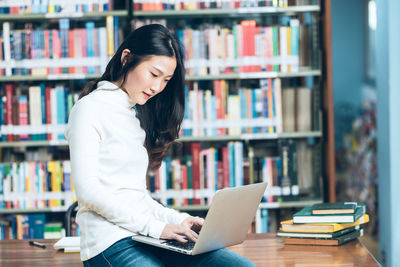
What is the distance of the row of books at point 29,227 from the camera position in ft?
11.8

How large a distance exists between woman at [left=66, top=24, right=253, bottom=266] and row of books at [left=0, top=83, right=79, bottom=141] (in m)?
1.67

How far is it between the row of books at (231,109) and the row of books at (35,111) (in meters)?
0.68

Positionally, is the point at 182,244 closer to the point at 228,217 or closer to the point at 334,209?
the point at 228,217

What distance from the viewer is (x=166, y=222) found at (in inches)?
74.1

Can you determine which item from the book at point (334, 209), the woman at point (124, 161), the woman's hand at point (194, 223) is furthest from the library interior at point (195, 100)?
the woman's hand at point (194, 223)

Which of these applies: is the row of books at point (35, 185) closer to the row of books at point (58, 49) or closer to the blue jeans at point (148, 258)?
the row of books at point (58, 49)

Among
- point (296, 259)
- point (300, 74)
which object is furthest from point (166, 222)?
point (300, 74)

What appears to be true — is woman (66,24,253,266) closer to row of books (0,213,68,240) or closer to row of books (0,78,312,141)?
row of books (0,78,312,141)

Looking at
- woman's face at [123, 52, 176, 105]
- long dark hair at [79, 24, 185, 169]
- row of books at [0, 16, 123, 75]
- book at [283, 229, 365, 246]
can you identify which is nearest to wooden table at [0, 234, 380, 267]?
book at [283, 229, 365, 246]

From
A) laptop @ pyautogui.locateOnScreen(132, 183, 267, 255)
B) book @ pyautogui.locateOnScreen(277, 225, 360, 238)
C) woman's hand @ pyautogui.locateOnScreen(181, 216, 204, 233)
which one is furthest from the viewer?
book @ pyautogui.locateOnScreen(277, 225, 360, 238)

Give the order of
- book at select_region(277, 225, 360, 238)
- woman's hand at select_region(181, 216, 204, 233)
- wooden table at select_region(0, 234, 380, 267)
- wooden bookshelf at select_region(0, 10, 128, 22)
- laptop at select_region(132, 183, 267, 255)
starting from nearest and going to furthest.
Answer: laptop at select_region(132, 183, 267, 255) < woman's hand at select_region(181, 216, 204, 233) < wooden table at select_region(0, 234, 380, 267) < book at select_region(277, 225, 360, 238) < wooden bookshelf at select_region(0, 10, 128, 22)

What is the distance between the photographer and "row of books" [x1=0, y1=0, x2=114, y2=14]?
353 cm

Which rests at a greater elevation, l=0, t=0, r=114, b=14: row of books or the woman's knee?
l=0, t=0, r=114, b=14: row of books

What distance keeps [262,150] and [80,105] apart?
6.98 ft
